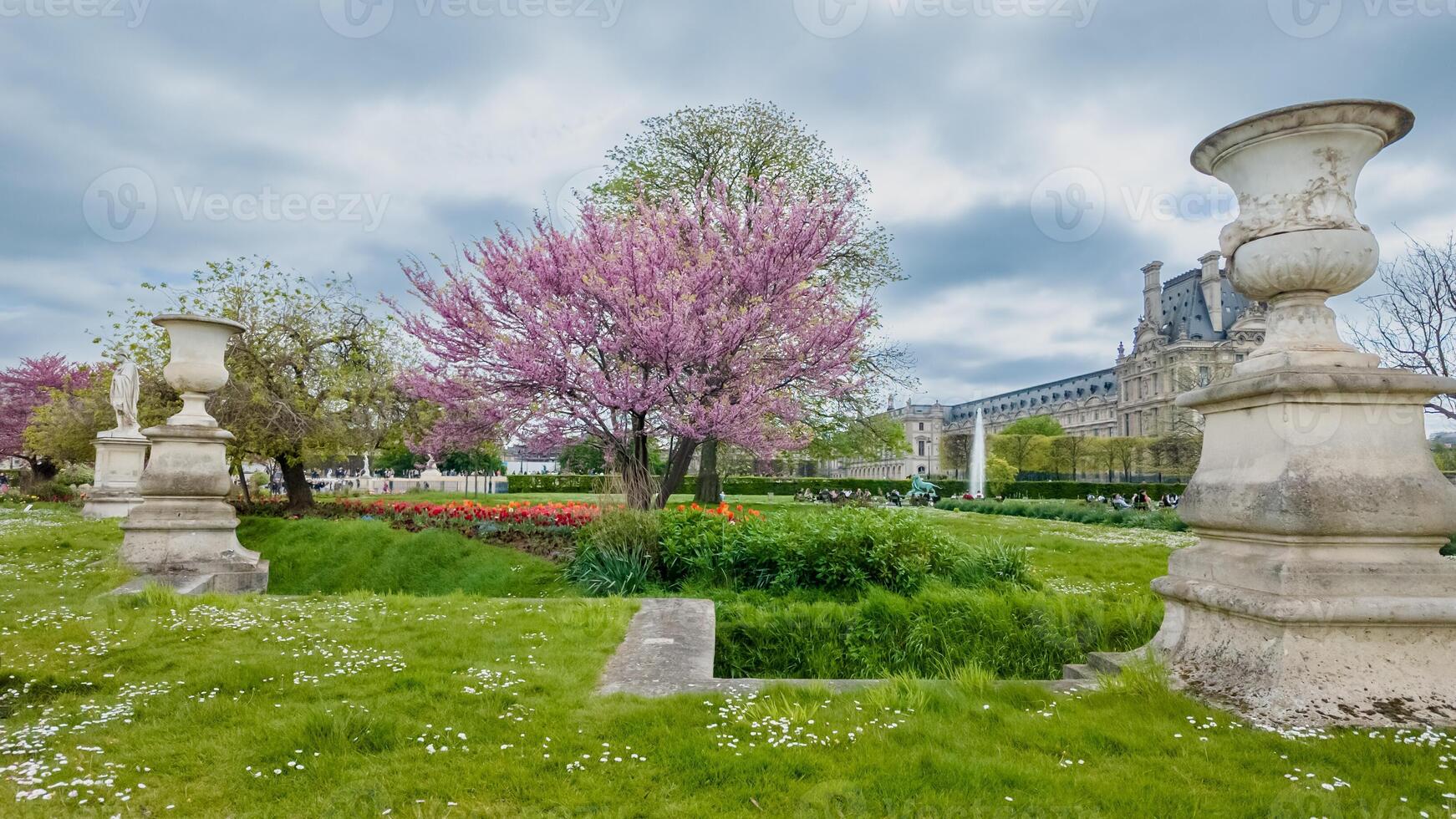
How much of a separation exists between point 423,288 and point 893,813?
35.7 ft

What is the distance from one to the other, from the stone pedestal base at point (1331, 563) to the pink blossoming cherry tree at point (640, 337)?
23.1 ft

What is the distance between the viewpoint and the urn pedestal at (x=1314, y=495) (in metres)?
3.17

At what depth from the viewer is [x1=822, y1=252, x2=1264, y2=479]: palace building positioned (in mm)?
67750

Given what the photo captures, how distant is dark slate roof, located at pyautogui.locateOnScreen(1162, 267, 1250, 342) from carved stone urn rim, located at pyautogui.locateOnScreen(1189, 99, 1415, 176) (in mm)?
82022

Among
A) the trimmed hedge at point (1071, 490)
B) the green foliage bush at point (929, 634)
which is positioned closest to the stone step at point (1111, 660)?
the green foliage bush at point (929, 634)

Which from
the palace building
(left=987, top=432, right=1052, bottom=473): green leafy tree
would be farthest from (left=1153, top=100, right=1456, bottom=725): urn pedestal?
(left=987, top=432, right=1052, bottom=473): green leafy tree

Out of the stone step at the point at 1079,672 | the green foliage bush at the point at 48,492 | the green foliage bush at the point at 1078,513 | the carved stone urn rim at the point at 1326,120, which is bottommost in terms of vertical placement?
the green foliage bush at the point at 48,492

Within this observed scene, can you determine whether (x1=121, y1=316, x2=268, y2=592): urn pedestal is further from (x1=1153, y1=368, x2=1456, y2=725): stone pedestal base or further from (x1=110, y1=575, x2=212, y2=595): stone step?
(x1=1153, y1=368, x2=1456, y2=725): stone pedestal base

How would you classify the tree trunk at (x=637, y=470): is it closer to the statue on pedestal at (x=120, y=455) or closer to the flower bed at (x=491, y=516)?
the flower bed at (x=491, y=516)

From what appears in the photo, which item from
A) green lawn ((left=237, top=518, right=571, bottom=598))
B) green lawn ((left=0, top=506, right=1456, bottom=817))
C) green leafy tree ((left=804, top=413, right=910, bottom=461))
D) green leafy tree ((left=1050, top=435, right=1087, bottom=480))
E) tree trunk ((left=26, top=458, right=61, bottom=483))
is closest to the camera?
green lawn ((left=0, top=506, right=1456, bottom=817))

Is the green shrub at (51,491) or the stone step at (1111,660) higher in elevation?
the stone step at (1111,660)

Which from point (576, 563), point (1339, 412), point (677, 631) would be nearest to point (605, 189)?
point (576, 563)

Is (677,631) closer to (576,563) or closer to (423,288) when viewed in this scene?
(576,563)

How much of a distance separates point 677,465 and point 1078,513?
1475 cm
